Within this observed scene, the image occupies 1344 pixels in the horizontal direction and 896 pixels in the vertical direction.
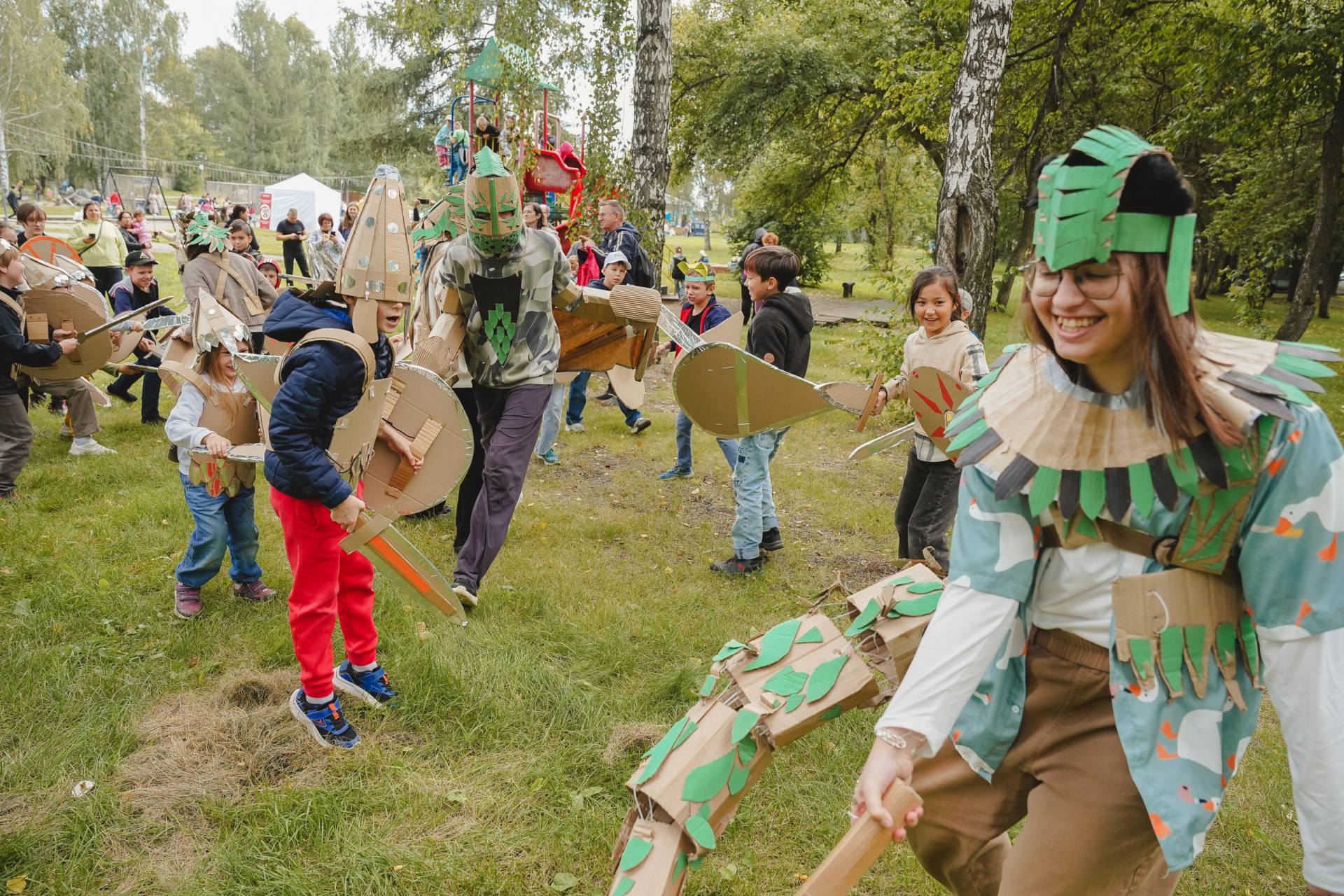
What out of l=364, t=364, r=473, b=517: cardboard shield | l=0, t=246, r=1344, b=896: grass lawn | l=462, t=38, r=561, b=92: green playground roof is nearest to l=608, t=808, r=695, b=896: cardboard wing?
l=0, t=246, r=1344, b=896: grass lawn

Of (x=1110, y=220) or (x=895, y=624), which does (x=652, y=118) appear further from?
(x=1110, y=220)

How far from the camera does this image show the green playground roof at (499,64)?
9625 millimetres

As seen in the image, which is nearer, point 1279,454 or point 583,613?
point 1279,454

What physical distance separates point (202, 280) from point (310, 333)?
12.8 ft

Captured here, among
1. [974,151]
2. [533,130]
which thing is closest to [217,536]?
[974,151]

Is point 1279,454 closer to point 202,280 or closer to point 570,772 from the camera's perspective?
point 570,772

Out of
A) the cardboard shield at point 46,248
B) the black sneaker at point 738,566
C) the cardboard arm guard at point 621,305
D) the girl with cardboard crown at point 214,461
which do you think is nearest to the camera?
the girl with cardboard crown at point 214,461

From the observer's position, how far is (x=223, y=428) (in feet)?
13.8

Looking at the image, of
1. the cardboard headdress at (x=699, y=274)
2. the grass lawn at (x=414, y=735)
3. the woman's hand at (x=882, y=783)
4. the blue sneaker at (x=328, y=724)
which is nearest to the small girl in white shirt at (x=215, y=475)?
the grass lawn at (x=414, y=735)

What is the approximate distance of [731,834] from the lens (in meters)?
3.09

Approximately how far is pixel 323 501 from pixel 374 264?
34.4 inches

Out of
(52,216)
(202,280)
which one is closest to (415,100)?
(52,216)

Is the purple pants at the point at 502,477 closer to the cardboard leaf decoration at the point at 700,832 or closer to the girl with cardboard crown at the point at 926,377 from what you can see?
the girl with cardboard crown at the point at 926,377

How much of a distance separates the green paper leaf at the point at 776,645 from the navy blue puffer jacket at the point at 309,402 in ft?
5.36
